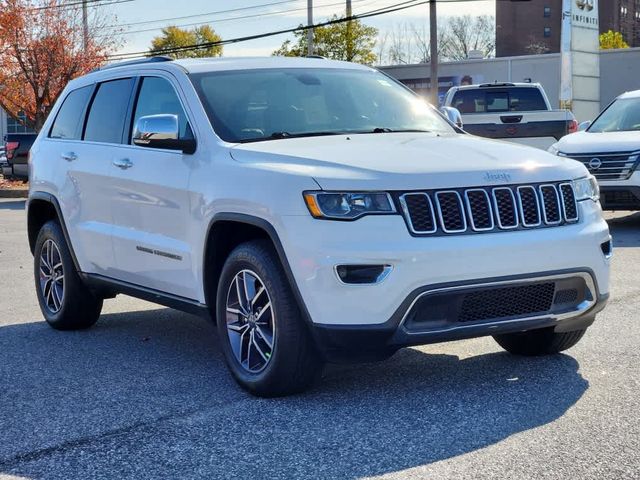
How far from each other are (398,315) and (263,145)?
1.36 m

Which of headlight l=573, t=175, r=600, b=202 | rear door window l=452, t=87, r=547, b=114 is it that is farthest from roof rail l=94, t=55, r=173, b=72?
rear door window l=452, t=87, r=547, b=114

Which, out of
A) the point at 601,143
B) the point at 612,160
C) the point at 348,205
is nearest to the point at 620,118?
the point at 601,143

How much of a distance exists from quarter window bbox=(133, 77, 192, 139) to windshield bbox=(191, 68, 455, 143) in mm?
183

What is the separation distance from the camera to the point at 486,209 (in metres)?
4.97

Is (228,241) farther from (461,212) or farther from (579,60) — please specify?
(579,60)

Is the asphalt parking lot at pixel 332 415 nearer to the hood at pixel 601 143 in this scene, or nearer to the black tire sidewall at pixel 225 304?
the black tire sidewall at pixel 225 304

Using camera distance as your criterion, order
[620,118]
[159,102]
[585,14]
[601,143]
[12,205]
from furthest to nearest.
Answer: [585,14], [12,205], [620,118], [601,143], [159,102]

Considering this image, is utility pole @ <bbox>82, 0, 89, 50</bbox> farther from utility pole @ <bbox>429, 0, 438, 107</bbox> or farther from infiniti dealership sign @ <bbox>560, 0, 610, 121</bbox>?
infiniti dealership sign @ <bbox>560, 0, 610, 121</bbox>

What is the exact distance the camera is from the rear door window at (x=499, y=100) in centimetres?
1734

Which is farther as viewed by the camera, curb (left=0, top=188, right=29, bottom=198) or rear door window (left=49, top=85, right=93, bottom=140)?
curb (left=0, top=188, right=29, bottom=198)

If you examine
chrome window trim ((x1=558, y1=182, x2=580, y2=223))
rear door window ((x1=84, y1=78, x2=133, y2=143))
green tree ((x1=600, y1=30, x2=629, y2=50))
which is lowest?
chrome window trim ((x1=558, y1=182, x2=580, y2=223))

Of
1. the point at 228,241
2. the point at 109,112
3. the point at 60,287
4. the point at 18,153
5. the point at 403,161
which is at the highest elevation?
the point at 109,112

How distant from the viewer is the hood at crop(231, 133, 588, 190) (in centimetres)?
485

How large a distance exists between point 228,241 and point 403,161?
117cm
